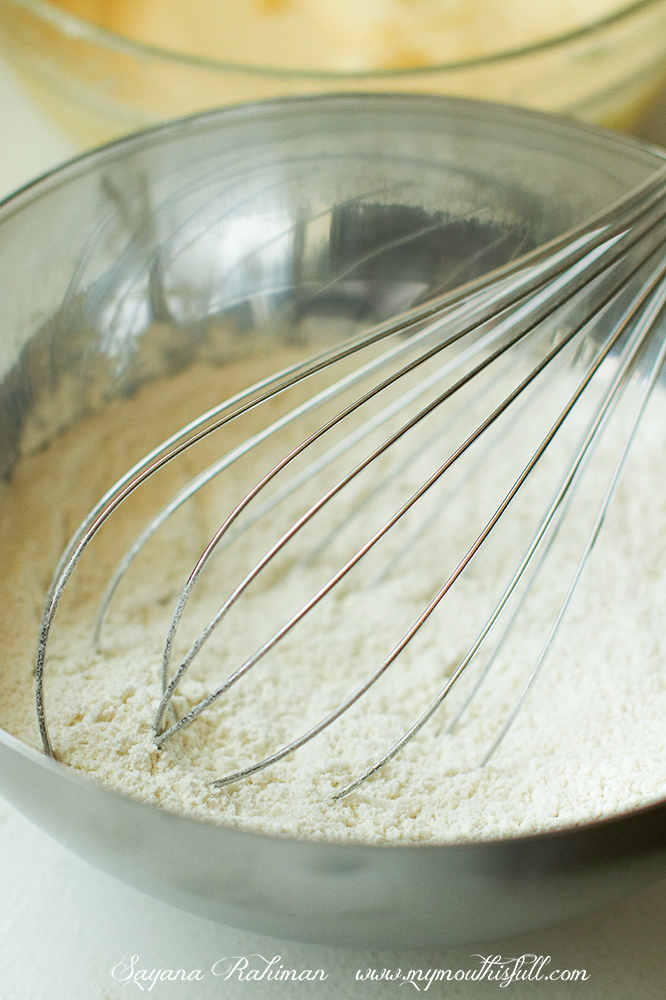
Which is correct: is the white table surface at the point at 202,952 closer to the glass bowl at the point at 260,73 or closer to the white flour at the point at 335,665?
the white flour at the point at 335,665

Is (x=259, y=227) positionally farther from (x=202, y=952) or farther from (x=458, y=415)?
(x=202, y=952)

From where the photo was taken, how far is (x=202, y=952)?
14.8 inches

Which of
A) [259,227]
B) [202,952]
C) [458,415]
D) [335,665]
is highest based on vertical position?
[259,227]

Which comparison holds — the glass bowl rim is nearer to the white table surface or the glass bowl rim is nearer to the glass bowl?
the glass bowl

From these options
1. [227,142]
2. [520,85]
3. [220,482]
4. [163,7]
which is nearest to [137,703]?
[220,482]

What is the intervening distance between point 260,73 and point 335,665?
0.35 meters

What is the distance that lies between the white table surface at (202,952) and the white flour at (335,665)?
0.19 feet

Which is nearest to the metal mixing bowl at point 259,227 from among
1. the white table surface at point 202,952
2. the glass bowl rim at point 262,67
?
the glass bowl rim at point 262,67

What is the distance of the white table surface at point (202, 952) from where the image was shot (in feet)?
1.20

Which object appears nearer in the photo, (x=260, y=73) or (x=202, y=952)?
(x=202, y=952)

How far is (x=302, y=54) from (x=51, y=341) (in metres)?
0.37

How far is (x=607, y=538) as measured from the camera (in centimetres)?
49

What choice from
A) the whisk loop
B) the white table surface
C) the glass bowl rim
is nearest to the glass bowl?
the glass bowl rim

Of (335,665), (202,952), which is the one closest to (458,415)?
(335,665)
